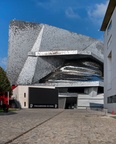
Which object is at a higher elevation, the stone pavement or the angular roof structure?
the angular roof structure

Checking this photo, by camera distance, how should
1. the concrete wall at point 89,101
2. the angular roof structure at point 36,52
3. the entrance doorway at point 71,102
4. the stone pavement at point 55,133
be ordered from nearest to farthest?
the stone pavement at point 55,133, the concrete wall at point 89,101, the angular roof structure at point 36,52, the entrance doorway at point 71,102

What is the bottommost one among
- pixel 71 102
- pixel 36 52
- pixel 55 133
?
pixel 71 102

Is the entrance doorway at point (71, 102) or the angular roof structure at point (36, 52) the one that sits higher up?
the angular roof structure at point (36, 52)

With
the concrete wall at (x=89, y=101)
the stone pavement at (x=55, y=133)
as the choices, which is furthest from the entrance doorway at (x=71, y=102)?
the stone pavement at (x=55, y=133)

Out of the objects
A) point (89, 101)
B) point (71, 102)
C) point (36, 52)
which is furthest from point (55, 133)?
point (71, 102)

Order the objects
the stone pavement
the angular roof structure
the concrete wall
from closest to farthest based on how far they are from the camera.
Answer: the stone pavement
the concrete wall
the angular roof structure

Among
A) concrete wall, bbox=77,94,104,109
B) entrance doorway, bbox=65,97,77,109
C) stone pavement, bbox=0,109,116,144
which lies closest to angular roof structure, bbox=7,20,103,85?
entrance doorway, bbox=65,97,77,109

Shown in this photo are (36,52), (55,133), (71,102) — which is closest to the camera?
(55,133)

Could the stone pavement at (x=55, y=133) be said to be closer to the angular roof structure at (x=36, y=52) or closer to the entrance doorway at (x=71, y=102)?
the angular roof structure at (x=36, y=52)

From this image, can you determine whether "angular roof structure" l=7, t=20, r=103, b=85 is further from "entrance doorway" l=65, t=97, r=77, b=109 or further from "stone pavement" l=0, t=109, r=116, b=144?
"stone pavement" l=0, t=109, r=116, b=144

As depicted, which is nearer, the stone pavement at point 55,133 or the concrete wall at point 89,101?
the stone pavement at point 55,133

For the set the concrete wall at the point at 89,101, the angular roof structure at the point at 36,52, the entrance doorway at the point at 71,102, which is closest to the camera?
the concrete wall at the point at 89,101

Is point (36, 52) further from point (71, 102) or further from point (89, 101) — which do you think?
point (89, 101)

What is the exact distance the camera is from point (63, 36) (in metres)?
85.4
